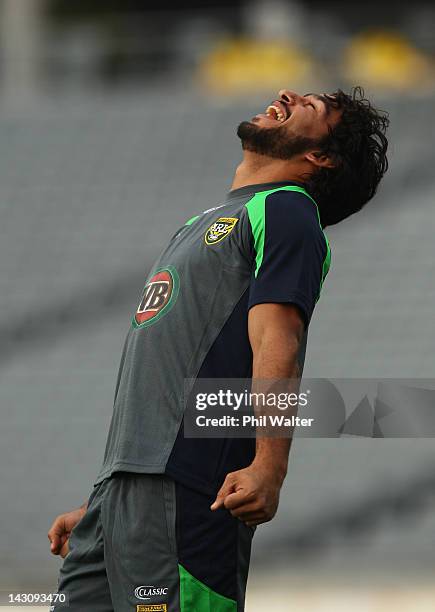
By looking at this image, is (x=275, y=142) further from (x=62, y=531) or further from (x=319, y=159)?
(x=62, y=531)

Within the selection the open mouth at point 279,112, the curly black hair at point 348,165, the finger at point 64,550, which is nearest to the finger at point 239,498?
the finger at point 64,550

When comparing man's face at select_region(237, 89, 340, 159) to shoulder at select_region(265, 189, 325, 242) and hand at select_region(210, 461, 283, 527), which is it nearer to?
shoulder at select_region(265, 189, 325, 242)

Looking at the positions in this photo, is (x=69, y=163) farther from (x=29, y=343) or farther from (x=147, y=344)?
(x=147, y=344)

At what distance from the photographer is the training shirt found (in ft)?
7.92

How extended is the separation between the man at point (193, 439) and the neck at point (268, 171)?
9cm

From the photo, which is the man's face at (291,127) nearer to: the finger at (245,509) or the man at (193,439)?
the man at (193,439)

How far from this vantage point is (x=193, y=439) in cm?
244

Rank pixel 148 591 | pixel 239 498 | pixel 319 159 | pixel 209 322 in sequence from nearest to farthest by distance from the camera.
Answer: pixel 239 498 < pixel 148 591 < pixel 209 322 < pixel 319 159

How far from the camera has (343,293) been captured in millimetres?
8023

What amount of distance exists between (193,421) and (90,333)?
573 cm

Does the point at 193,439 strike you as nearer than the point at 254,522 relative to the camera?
No

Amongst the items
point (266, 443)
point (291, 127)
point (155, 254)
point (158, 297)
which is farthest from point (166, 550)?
point (155, 254)

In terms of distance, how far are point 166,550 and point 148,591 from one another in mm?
87

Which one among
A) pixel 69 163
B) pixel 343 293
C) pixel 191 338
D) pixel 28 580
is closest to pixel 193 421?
pixel 191 338
